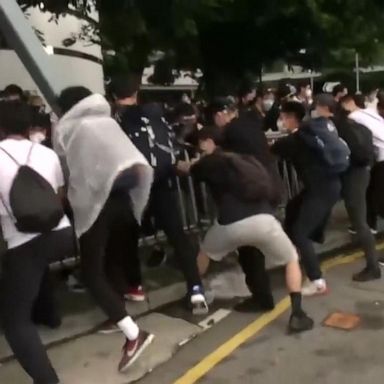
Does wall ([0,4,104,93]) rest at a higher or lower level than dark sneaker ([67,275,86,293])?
higher

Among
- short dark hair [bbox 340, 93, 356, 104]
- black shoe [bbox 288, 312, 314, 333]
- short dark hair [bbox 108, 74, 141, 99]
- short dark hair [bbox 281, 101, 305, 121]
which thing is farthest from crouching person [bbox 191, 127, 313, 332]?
short dark hair [bbox 340, 93, 356, 104]

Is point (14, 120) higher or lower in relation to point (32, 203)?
higher

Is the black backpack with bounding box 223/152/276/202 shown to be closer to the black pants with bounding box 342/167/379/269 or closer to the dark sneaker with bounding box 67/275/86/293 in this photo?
the black pants with bounding box 342/167/379/269

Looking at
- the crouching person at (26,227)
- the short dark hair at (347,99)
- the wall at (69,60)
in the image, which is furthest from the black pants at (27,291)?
the wall at (69,60)

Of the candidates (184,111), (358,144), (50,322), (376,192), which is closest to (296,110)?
(358,144)

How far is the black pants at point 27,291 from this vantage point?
467cm

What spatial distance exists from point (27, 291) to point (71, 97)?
53.6 inches

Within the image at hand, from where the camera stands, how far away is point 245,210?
594cm

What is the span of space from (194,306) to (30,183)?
2.36 m

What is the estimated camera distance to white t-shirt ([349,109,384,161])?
7.59 meters

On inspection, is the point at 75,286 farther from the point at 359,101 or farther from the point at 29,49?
the point at 359,101

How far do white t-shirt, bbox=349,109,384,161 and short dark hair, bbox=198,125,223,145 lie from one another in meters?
1.84

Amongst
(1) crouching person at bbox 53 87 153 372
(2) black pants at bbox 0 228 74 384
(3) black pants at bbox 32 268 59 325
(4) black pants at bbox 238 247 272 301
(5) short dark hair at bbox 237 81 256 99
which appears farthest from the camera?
(5) short dark hair at bbox 237 81 256 99

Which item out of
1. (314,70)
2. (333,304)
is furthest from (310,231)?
(314,70)
